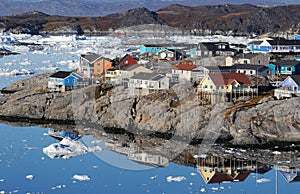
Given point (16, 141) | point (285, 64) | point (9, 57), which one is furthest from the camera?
point (9, 57)

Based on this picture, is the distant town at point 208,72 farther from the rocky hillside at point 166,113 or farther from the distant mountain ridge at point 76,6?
the distant mountain ridge at point 76,6

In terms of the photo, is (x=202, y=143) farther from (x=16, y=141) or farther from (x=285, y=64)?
(x=285, y=64)

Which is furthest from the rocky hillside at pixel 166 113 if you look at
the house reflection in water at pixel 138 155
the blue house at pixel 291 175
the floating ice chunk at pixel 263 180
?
the floating ice chunk at pixel 263 180

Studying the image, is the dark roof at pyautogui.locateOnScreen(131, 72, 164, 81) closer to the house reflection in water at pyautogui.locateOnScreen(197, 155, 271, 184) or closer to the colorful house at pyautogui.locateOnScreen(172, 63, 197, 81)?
the colorful house at pyautogui.locateOnScreen(172, 63, 197, 81)

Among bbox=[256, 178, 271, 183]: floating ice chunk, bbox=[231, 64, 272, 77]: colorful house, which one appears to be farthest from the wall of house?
bbox=[256, 178, 271, 183]: floating ice chunk

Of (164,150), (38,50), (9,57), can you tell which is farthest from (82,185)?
(38,50)

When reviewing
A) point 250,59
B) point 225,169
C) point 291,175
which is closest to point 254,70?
point 250,59
